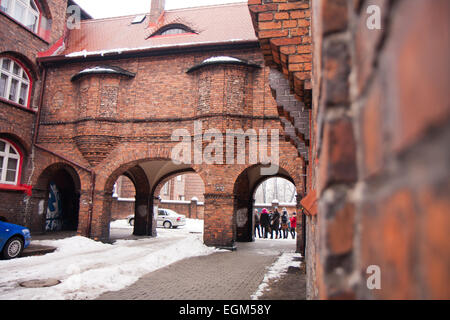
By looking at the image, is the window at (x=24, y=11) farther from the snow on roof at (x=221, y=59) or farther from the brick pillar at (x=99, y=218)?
the snow on roof at (x=221, y=59)

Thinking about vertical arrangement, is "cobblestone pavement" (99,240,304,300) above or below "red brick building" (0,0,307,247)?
below

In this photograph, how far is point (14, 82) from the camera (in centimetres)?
1475

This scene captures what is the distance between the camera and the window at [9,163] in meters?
14.2

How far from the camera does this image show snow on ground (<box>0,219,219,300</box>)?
20.7ft

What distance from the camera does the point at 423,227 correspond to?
396 mm

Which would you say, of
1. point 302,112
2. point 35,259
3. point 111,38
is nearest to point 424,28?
point 302,112

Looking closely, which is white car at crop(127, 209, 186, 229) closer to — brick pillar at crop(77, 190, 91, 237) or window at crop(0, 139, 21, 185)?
brick pillar at crop(77, 190, 91, 237)

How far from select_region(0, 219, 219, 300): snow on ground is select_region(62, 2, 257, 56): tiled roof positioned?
8.03m

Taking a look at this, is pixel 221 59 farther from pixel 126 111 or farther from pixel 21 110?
pixel 21 110

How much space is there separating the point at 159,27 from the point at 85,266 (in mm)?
12198
